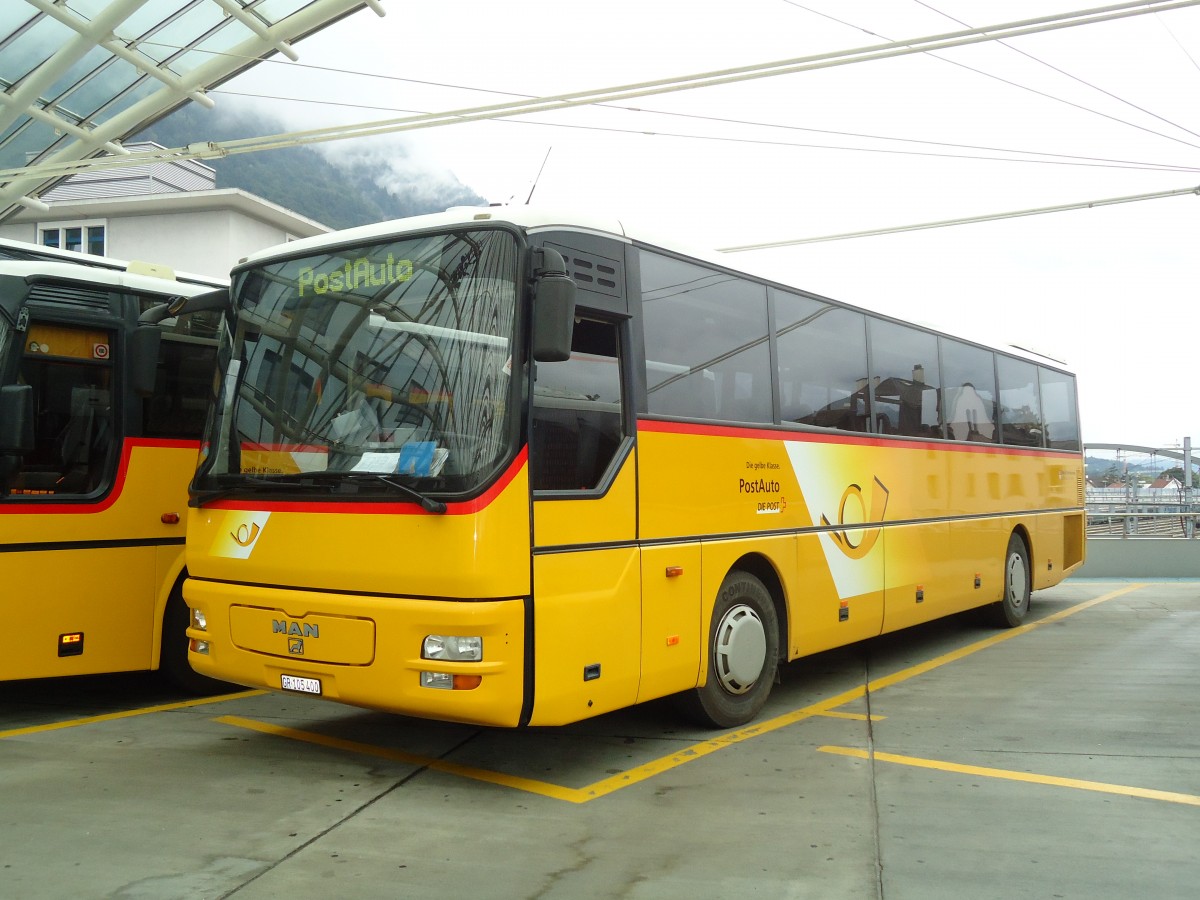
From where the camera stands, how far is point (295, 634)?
20.0ft

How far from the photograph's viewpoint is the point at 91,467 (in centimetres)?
789

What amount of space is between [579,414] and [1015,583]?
8.46m

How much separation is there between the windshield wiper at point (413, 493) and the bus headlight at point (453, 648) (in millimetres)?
639

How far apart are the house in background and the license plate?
26.0m

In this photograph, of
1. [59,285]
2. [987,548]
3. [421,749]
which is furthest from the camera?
[987,548]

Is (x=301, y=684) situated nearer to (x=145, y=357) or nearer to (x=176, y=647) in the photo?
(x=176, y=647)

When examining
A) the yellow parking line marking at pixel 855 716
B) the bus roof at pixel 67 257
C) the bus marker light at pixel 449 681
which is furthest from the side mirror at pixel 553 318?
the bus roof at pixel 67 257

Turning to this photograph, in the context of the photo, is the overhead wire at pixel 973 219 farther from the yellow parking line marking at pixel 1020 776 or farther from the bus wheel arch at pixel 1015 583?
the yellow parking line marking at pixel 1020 776

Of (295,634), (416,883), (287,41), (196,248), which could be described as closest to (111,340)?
(295,634)

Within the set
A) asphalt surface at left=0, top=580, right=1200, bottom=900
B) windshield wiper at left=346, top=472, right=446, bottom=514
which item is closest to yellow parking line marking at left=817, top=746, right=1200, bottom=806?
asphalt surface at left=0, top=580, right=1200, bottom=900

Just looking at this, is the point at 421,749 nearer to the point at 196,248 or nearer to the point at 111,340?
the point at 111,340

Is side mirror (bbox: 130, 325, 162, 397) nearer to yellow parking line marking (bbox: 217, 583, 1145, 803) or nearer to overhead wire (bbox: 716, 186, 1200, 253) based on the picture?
yellow parking line marking (bbox: 217, 583, 1145, 803)

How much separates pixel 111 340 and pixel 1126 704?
26.0ft

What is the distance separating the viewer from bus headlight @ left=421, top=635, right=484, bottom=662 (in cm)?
552
